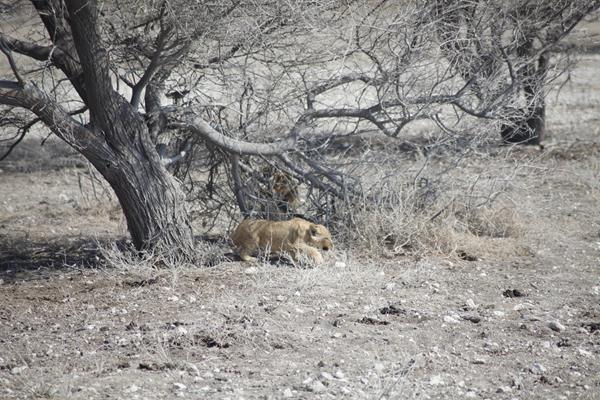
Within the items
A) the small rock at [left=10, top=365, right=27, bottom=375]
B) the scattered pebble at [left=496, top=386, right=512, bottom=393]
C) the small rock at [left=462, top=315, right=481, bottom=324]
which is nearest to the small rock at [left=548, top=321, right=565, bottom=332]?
the small rock at [left=462, top=315, right=481, bottom=324]

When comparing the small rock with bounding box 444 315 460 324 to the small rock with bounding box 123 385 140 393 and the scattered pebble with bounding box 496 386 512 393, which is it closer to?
the scattered pebble with bounding box 496 386 512 393

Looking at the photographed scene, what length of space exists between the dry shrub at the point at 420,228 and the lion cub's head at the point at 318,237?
0.48 m

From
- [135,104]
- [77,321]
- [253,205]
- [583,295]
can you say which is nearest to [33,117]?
[135,104]

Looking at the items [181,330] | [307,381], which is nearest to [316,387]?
[307,381]

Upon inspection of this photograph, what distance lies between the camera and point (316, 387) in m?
5.34

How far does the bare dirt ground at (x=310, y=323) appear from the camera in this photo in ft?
17.9

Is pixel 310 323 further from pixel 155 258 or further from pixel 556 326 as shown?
pixel 155 258

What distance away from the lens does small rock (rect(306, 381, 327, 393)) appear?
5305 mm

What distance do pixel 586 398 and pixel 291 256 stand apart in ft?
10.8

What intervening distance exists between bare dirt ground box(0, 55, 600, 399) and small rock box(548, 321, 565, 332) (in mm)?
13

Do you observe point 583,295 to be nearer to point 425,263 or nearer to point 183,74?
point 425,263

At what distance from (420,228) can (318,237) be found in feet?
3.80

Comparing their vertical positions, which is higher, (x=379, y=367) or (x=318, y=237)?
(x=318, y=237)

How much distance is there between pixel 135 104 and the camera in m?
7.97
